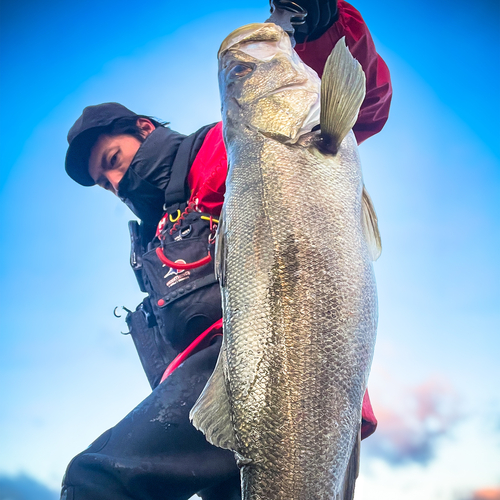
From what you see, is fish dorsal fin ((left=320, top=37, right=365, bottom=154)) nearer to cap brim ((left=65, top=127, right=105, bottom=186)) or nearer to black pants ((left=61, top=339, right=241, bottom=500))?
black pants ((left=61, top=339, right=241, bottom=500))

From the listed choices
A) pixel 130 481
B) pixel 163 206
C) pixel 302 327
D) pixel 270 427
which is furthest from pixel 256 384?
pixel 163 206

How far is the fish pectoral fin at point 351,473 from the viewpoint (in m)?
1.79

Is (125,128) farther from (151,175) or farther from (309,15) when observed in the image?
(309,15)

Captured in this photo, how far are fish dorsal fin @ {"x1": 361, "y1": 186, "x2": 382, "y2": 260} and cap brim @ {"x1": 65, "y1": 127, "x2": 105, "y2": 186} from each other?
2.87 meters

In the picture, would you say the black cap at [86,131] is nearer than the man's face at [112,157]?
No

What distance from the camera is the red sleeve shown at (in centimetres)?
316

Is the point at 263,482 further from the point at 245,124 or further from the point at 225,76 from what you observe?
the point at 225,76

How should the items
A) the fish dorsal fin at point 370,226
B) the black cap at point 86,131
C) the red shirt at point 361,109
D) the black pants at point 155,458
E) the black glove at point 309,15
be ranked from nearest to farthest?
the fish dorsal fin at point 370,226, the black pants at point 155,458, the black glove at point 309,15, the red shirt at point 361,109, the black cap at point 86,131

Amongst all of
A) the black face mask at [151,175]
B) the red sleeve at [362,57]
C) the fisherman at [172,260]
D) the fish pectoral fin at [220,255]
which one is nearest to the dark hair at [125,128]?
the fisherman at [172,260]

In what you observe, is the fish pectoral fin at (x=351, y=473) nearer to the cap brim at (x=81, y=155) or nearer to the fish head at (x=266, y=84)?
the fish head at (x=266, y=84)

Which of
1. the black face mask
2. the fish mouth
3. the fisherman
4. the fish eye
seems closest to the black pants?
the fisherman

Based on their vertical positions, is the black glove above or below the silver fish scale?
above

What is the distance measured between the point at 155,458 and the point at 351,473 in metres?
1.11

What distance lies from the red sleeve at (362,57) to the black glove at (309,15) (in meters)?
0.10
